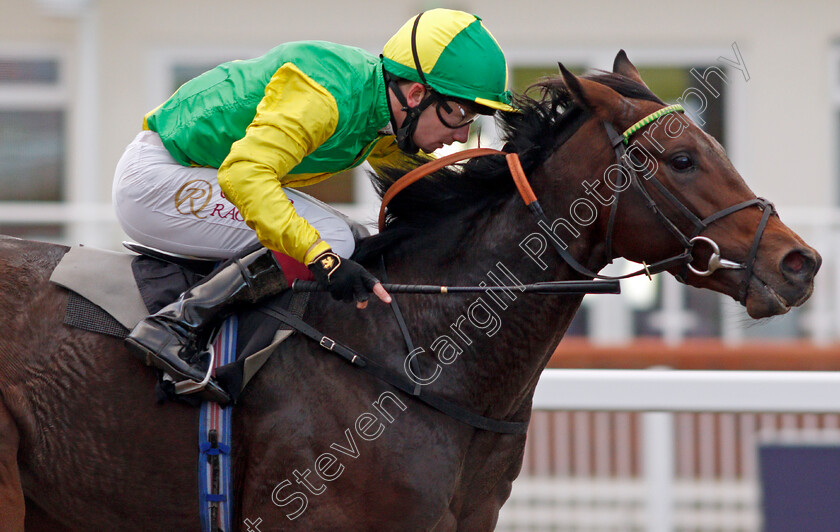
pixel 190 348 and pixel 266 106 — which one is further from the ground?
pixel 266 106

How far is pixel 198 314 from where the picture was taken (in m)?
2.59

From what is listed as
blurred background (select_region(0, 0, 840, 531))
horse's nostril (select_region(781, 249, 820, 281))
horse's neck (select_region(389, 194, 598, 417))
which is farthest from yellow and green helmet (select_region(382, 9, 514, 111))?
blurred background (select_region(0, 0, 840, 531))

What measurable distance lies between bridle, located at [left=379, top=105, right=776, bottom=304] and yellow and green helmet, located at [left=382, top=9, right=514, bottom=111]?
0.20 meters

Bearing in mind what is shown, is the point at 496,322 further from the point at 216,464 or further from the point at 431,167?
the point at 216,464

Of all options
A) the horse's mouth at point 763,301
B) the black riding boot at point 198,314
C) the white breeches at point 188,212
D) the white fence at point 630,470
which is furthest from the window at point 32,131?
the horse's mouth at point 763,301

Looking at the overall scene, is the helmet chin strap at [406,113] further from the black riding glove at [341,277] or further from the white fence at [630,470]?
the white fence at [630,470]

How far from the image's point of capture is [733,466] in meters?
5.20

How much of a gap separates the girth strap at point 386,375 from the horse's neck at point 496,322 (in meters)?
0.04

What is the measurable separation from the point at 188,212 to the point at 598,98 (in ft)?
3.92

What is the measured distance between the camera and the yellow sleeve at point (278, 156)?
2.45 m

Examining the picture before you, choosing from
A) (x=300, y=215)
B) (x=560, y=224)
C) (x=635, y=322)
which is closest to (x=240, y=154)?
(x=300, y=215)

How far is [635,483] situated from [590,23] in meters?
4.88

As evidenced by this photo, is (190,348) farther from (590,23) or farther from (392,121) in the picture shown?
(590,23)

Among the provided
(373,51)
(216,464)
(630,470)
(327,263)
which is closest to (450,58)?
(327,263)
